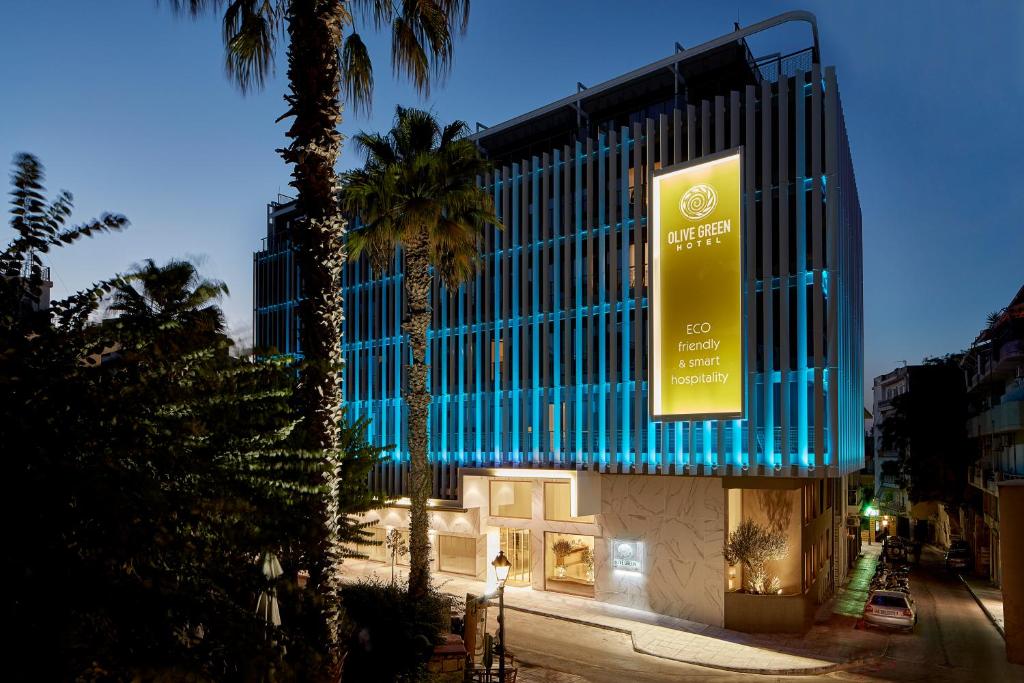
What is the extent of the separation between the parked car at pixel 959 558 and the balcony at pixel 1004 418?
7422mm

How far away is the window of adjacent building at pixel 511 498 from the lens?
3106 centimetres

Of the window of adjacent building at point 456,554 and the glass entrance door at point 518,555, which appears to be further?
the window of adjacent building at point 456,554

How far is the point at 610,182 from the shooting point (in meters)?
28.1

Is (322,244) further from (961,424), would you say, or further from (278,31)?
(961,424)

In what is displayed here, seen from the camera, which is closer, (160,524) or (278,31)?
(160,524)

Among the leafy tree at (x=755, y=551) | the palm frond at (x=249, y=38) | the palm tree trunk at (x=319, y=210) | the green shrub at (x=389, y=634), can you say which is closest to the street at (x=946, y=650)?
the leafy tree at (x=755, y=551)

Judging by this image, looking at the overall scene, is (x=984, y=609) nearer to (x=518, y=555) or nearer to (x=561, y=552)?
(x=561, y=552)

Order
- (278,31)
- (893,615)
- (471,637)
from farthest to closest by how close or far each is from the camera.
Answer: (893,615) < (471,637) < (278,31)

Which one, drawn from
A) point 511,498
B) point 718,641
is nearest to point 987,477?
point 718,641

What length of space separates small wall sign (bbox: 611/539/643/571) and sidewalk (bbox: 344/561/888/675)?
1512 millimetres

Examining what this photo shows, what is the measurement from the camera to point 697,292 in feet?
80.3

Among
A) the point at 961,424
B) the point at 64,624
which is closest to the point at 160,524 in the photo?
the point at 64,624

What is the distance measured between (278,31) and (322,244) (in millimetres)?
4525

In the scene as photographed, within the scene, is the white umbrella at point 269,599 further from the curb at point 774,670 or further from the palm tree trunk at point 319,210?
the curb at point 774,670
